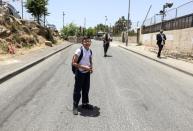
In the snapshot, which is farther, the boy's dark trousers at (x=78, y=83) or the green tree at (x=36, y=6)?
the green tree at (x=36, y=6)

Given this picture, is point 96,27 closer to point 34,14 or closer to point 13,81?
point 34,14

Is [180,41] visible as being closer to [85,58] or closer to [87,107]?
[87,107]

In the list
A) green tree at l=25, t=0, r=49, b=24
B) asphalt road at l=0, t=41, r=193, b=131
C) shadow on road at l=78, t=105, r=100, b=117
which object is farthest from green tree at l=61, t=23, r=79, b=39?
shadow on road at l=78, t=105, r=100, b=117

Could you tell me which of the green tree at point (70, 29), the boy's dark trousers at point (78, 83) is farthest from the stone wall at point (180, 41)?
the green tree at point (70, 29)

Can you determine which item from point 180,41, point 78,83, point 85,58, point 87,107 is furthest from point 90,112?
point 180,41

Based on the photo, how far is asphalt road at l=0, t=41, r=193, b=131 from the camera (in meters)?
7.45

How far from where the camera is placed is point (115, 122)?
768cm

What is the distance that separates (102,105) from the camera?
9.30 metres

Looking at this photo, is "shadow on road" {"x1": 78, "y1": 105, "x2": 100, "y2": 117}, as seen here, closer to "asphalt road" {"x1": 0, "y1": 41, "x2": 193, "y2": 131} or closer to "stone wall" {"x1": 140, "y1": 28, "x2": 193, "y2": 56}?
"asphalt road" {"x1": 0, "y1": 41, "x2": 193, "y2": 131}

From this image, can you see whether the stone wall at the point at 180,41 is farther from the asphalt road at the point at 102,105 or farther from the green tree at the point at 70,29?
the green tree at the point at 70,29

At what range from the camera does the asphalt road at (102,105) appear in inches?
293

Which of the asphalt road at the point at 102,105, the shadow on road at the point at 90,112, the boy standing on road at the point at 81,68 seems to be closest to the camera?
the asphalt road at the point at 102,105

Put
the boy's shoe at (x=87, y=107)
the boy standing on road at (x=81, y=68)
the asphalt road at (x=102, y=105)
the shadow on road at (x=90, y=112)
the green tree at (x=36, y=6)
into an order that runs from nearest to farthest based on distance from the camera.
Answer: the asphalt road at (x=102, y=105), the shadow on road at (x=90, y=112), the boy standing on road at (x=81, y=68), the boy's shoe at (x=87, y=107), the green tree at (x=36, y=6)

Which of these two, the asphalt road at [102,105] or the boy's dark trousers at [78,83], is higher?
the boy's dark trousers at [78,83]
